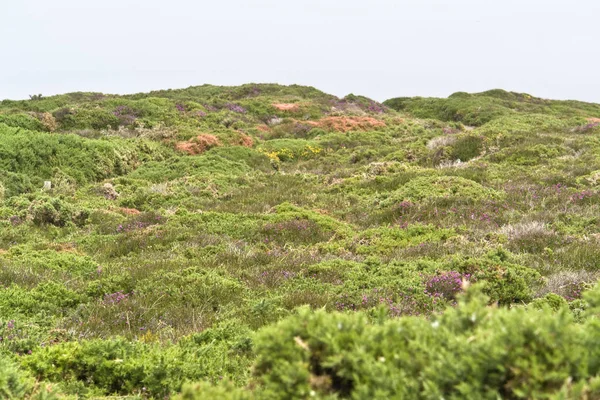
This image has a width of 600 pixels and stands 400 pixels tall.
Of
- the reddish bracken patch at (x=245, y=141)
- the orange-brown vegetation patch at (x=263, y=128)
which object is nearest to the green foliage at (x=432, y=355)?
the reddish bracken patch at (x=245, y=141)

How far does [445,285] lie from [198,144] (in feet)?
71.1

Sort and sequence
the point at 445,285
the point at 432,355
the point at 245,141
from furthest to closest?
the point at 245,141, the point at 445,285, the point at 432,355

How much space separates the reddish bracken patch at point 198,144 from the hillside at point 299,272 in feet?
4.88

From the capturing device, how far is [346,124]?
38.8 m

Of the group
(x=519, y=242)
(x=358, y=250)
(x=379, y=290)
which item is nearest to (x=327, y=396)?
(x=379, y=290)

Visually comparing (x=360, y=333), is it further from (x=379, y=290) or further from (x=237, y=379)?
(x=379, y=290)

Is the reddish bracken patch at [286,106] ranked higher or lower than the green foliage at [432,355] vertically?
higher

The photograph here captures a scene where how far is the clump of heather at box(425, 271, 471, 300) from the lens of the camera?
23.1 ft

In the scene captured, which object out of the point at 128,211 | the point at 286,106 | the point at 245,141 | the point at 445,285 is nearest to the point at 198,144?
the point at 245,141

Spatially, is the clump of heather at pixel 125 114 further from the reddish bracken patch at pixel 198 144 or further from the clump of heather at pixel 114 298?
the clump of heather at pixel 114 298

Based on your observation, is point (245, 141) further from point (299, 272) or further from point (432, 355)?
point (432, 355)

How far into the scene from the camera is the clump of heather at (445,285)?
7040 millimetres

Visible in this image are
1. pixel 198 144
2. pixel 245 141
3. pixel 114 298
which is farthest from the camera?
pixel 245 141

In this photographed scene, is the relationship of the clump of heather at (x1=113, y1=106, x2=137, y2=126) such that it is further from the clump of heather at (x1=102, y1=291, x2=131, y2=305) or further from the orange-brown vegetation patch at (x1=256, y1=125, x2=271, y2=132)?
the clump of heather at (x1=102, y1=291, x2=131, y2=305)
